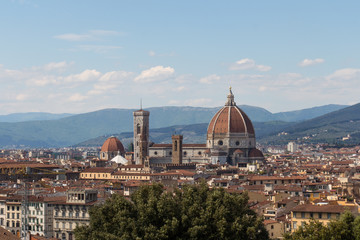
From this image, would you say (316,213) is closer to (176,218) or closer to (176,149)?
(176,218)

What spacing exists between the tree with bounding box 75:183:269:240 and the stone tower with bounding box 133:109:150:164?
118 m

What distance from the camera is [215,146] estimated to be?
565 ft

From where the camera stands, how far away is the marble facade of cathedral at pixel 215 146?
543 ft

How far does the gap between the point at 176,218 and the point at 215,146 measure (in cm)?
12853

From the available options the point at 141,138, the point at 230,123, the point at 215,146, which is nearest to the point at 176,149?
the point at 141,138

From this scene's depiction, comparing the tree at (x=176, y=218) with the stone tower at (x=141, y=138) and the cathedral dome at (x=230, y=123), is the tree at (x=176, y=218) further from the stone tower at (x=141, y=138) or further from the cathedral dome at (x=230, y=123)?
the cathedral dome at (x=230, y=123)

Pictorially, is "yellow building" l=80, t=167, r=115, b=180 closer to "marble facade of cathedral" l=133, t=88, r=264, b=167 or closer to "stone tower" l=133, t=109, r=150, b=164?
"marble facade of cathedral" l=133, t=88, r=264, b=167

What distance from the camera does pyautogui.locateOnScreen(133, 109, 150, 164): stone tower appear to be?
167750 millimetres

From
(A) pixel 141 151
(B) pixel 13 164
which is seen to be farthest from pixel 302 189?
(A) pixel 141 151

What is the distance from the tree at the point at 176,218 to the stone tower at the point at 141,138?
118245mm

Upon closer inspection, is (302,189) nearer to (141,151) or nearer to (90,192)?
(90,192)

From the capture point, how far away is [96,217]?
46.6 meters

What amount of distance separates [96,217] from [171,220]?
5082 mm

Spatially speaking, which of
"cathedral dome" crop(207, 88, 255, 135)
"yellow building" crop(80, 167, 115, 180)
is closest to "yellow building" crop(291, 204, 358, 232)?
"yellow building" crop(80, 167, 115, 180)
